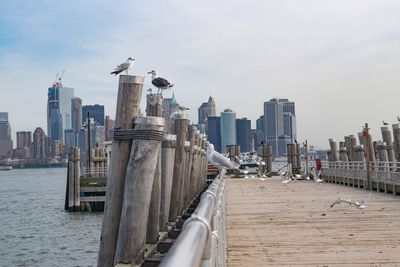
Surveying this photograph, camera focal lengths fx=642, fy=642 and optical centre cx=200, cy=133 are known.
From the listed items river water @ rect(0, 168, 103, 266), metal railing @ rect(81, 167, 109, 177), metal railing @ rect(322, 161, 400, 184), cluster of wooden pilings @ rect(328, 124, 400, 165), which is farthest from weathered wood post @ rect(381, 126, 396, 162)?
metal railing @ rect(81, 167, 109, 177)

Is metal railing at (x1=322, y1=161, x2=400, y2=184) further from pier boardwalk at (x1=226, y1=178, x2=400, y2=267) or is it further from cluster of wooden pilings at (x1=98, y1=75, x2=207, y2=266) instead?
cluster of wooden pilings at (x1=98, y1=75, x2=207, y2=266)

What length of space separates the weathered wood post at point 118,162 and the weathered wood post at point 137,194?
20 cm

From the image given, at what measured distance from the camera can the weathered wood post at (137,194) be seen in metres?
7.96

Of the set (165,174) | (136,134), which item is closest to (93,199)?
(165,174)

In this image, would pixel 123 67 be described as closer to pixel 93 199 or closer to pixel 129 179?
pixel 129 179

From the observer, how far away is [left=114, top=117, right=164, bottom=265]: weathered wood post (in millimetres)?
7957

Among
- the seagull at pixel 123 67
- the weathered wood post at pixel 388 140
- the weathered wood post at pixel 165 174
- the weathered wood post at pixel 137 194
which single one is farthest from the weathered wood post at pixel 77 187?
the weathered wood post at pixel 137 194

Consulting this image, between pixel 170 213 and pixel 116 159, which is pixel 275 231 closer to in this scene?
pixel 170 213

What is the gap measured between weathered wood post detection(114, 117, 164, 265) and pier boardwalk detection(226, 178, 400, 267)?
133 cm

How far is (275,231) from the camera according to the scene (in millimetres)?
11898

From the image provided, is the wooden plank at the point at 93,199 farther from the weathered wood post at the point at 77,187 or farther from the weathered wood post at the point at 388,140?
the weathered wood post at the point at 388,140

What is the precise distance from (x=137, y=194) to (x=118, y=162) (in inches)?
23.7

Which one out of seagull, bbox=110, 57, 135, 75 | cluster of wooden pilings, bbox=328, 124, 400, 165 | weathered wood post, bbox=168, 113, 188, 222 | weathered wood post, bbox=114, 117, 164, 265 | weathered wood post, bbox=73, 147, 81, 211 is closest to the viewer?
weathered wood post, bbox=114, 117, 164, 265

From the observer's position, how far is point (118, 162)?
27.4ft
